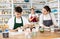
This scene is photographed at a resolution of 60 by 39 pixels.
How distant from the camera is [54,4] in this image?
670 centimetres

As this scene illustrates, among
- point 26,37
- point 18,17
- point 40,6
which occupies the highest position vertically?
point 40,6

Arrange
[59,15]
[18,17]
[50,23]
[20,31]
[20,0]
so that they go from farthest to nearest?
[20,0]
[59,15]
[50,23]
[18,17]
[20,31]

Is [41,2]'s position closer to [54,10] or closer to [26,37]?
[54,10]

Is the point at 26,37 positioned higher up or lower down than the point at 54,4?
lower down

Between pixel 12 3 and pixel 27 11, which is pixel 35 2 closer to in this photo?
pixel 27 11

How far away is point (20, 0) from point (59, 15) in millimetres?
1842

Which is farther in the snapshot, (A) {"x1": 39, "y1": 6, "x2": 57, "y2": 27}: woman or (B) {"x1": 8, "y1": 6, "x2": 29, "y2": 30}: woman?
(A) {"x1": 39, "y1": 6, "x2": 57, "y2": 27}: woman

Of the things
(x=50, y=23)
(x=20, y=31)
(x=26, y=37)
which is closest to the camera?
(x=26, y=37)

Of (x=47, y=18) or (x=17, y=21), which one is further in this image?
(x=47, y=18)

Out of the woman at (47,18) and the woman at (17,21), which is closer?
the woman at (17,21)

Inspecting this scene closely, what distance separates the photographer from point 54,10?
21.9 ft

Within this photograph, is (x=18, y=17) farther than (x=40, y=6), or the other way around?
(x=40, y=6)

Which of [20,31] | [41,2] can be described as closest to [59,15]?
[41,2]

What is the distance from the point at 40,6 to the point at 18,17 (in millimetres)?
3491
